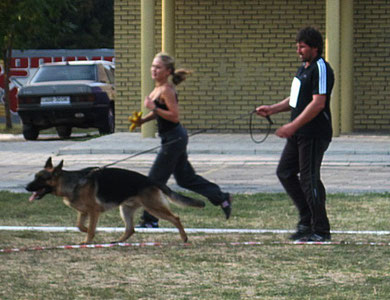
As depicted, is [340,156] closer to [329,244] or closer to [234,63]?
[234,63]

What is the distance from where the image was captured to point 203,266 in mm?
7828

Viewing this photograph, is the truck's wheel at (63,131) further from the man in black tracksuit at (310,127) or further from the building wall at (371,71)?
the man in black tracksuit at (310,127)

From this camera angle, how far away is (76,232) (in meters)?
9.87

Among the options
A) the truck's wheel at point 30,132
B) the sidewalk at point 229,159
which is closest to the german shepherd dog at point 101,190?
the sidewalk at point 229,159

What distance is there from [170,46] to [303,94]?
46.6 ft

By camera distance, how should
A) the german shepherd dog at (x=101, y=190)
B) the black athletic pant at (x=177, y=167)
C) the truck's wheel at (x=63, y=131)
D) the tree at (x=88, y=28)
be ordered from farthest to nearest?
the tree at (x=88, y=28) < the truck's wheel at (x=63, y=131) < the black athletic pant at (x=177, y=167) < the german shepherd dog at (x=101, y=190)

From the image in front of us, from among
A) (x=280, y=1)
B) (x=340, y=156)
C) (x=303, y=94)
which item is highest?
(x=280, y=1)

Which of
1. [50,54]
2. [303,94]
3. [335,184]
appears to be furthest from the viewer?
[50,54]

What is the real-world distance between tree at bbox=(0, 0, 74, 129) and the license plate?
4567 millimetres

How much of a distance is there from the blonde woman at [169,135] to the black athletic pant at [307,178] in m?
0.88

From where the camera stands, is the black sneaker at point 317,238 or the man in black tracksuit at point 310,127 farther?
the black sneaker at point 317,238

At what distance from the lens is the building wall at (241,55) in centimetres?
2322

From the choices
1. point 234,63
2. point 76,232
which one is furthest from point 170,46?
point 76,232

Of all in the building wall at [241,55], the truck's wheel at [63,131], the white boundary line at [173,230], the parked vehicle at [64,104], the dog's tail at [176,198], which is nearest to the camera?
the dog's tail at [176,198]
